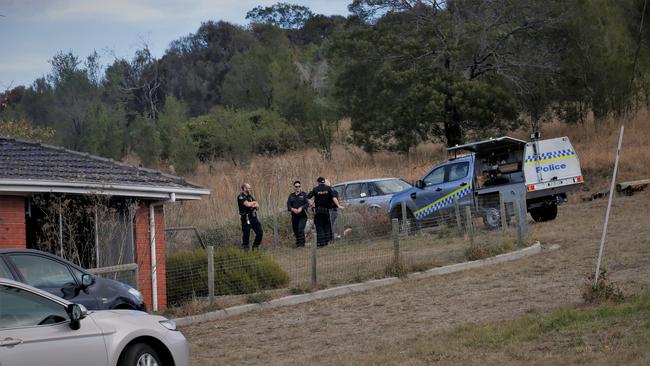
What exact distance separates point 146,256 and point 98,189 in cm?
185

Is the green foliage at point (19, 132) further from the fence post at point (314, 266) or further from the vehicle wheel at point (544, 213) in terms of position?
the fence post at point (314, 266)

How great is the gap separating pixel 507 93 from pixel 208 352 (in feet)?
86.2

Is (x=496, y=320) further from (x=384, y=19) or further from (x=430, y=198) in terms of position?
(x=384, y=19)

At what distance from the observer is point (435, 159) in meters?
36.5

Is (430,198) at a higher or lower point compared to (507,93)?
lower

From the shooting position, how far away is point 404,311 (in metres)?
13.3

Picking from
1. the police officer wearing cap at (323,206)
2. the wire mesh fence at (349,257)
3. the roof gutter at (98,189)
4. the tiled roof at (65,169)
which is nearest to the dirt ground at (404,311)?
the wire mesh fence at (349,257)

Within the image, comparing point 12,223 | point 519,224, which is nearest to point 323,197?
point 519,224

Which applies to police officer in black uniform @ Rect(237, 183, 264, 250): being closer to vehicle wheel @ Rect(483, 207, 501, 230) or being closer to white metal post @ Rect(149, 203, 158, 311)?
white metal post @ Rect(149, 203, 158, 311)

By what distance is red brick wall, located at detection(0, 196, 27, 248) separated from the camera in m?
14.2

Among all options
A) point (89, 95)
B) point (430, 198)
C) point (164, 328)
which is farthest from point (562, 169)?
point (89, 95)

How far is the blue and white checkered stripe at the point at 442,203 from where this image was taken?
2323 cm

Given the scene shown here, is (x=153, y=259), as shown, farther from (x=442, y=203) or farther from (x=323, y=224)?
(x=442, y=203)

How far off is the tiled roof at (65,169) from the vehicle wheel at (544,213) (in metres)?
9.96
